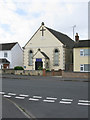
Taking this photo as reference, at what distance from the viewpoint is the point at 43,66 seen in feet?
115

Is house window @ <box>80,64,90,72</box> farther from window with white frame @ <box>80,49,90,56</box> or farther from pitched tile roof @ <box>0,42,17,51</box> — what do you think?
pitched tile roof @ <box>0,42,17,51</box>

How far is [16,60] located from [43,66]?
13041 mm

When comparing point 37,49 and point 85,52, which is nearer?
point 85,52

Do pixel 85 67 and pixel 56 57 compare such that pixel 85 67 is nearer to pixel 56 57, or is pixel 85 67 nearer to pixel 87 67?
pixel 87 67

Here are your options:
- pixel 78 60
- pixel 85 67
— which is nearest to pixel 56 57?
pixel 78 60

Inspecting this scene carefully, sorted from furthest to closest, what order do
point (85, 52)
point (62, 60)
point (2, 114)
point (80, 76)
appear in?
point (62, 60) → point (85, 52) → point (80, 76) → point (2, 114)

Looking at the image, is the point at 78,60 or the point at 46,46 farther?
the point at 46,46

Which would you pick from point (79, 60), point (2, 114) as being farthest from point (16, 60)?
point (2, 114)

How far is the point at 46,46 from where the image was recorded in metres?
36.8

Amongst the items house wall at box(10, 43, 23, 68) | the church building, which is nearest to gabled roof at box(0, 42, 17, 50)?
house wall at box(10, 43, 23, 68)

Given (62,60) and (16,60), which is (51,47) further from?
(16,60)

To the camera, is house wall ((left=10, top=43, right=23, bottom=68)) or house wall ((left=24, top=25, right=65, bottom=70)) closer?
house wall ((left=24, top=25, right=65, bottom=70))

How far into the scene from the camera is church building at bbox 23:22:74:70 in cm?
3506

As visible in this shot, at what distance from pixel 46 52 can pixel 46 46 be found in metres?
1.38
